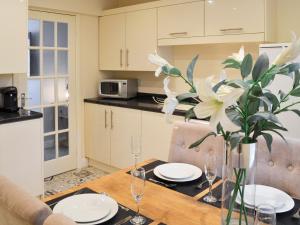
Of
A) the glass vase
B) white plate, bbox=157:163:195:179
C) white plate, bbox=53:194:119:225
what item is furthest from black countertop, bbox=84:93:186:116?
the glass vase

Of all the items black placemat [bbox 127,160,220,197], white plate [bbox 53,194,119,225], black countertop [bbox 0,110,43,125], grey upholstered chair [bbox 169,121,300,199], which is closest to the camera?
white plate [bbox 53,194,119,225]

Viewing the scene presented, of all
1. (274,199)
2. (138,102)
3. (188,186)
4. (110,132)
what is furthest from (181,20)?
(274,199)

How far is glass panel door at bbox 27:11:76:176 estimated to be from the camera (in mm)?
3523

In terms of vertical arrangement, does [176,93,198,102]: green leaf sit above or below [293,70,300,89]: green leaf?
below

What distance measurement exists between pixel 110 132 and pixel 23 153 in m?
1.18

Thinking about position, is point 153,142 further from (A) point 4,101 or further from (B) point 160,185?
(B) point 160,185

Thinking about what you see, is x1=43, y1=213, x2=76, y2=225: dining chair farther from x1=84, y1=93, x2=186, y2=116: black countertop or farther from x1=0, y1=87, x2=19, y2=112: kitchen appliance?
x1=0, y1=87, x2=19, y2=112: kitchen appliance

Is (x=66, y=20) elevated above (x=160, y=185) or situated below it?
above

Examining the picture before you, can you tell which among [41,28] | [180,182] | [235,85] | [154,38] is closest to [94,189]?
[180,182]

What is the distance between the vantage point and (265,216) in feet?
3.18

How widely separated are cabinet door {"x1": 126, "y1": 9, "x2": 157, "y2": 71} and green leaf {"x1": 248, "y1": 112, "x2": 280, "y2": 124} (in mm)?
2711

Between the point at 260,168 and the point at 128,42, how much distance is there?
8.19 feet

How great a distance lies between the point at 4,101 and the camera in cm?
305

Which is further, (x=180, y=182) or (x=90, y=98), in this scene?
(x=90, y=98)
